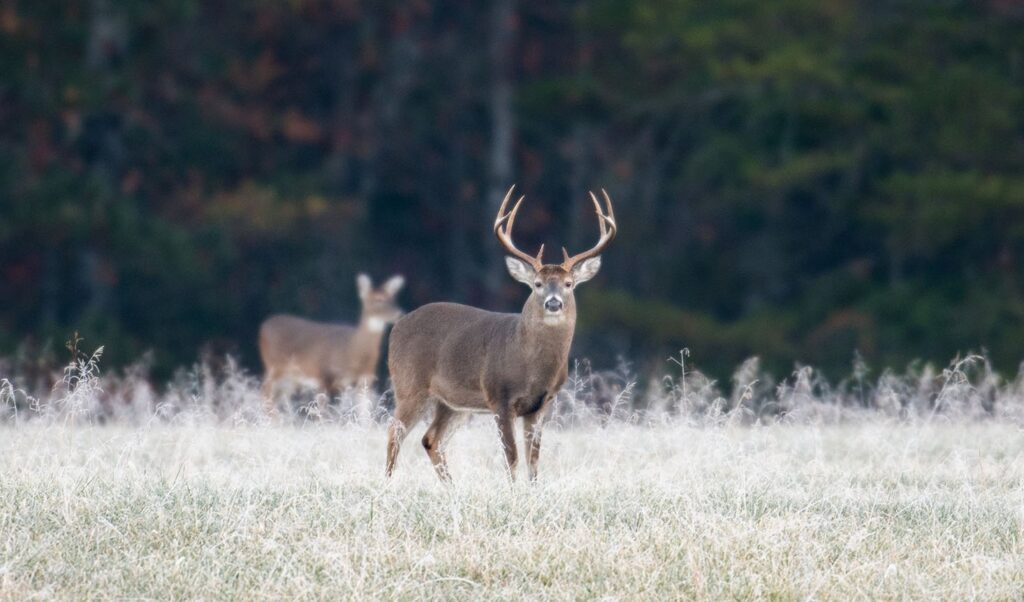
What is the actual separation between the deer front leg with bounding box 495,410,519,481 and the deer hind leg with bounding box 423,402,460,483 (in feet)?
1.63

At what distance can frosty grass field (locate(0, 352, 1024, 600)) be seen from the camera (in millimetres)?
5727

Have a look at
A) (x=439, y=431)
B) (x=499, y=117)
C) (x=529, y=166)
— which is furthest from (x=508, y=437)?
(x=529, y=166)

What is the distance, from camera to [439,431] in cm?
855

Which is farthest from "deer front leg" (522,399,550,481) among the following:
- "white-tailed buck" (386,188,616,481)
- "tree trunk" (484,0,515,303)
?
"tree trunk" (484,0,515,303)

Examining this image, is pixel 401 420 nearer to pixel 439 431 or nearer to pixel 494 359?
pixel 439 431

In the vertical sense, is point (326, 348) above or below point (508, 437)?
below

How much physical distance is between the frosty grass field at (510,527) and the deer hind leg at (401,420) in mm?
125

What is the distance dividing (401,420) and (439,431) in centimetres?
19

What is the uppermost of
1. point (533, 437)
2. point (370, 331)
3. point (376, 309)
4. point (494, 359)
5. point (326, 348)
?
point (494, 359)

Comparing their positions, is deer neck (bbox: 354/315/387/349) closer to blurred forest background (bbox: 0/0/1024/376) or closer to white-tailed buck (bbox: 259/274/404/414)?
white-tailed buck (bbox: 259/274/404/414)

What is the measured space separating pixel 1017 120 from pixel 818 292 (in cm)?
296

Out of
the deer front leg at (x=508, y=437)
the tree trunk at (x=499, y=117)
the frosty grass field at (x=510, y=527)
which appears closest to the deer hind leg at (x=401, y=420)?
the frosty grass field at (x=510, y=527)

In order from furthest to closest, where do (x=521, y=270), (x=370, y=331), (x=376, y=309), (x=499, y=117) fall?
(x=499, y=117)
(x=376, y=309)
(x=370, y=331)
(x=521, y=270)

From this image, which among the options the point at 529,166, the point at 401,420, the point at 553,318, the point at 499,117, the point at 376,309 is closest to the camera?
the point at 553,318
